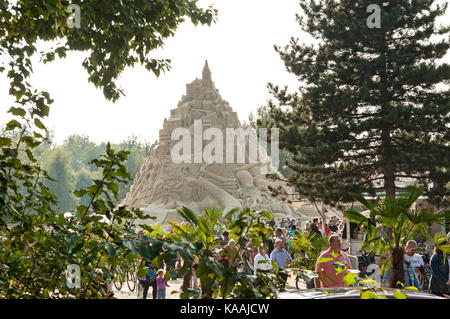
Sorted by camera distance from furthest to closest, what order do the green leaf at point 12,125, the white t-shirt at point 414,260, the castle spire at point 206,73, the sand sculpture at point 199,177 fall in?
1. the castle spire at point 206,73
2. the sand sculpture at point 199,177
3. the white t-shirt at point 414,260
4. the green leaf at point 12,125

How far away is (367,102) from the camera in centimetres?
1739

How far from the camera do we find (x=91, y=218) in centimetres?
248

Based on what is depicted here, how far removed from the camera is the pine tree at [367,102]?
16609 mm

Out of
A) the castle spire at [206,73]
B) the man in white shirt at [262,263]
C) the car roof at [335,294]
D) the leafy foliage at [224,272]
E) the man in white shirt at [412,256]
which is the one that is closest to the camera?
the leafy foliage at [224,272]

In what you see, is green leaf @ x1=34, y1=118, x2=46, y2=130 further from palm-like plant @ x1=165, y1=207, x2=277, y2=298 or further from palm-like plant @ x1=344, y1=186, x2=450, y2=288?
palm-like plant @ x1=344, y1=186, x2=450, y2=288

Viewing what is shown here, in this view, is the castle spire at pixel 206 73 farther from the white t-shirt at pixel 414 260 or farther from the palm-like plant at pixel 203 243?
the palm-like plant at pixel 203 243

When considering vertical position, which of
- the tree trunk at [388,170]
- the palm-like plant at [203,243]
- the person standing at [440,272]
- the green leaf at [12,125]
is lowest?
the person standing at [440,272]

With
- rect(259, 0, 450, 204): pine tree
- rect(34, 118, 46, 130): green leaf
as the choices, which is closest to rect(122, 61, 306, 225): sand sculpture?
rect(259, 0, 450, 204): pine tree

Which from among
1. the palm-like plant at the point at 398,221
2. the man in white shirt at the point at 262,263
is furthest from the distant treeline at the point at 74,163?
the palm-like plant at the point at 398,221

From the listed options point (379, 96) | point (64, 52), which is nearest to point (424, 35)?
point (379, 96)

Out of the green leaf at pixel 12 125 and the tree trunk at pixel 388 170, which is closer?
the green leaf at pixel 12 125

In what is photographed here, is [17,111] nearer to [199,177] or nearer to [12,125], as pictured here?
[12,125]

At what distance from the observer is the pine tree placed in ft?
54.5

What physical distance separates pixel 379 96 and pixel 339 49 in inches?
99.7
